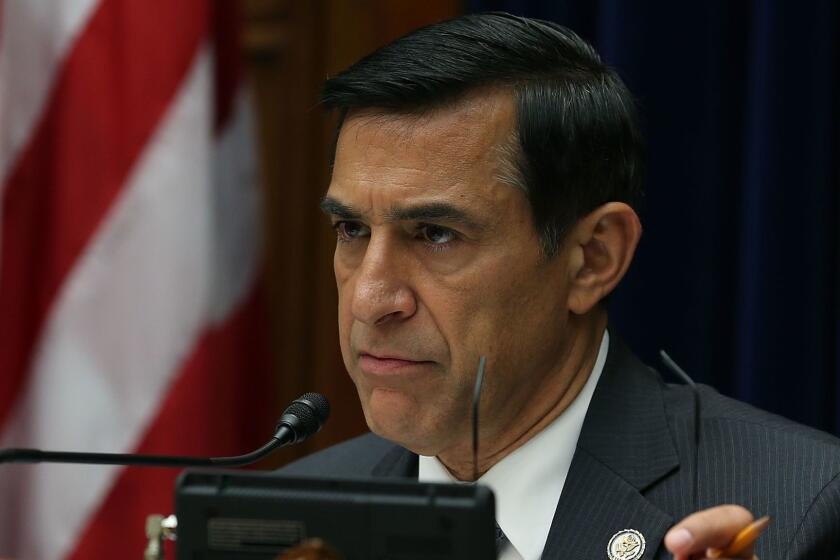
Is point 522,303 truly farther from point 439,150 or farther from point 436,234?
point 439,150

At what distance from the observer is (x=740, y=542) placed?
144cm

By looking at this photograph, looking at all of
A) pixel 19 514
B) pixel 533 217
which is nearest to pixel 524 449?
pixel 533 217

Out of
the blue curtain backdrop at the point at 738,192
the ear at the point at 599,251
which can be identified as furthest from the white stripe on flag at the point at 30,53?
the ear at the point at 599,251

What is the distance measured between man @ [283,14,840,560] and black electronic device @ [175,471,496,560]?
74 cm

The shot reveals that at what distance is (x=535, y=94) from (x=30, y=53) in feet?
5.00

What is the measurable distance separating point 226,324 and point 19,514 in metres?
0.68

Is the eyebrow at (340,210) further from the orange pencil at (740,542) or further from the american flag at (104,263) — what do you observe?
the american flag at (104,263)

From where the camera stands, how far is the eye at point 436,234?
2064 mm

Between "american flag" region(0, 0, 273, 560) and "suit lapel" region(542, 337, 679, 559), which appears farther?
"american flag" region(0, 0, 273, 560)

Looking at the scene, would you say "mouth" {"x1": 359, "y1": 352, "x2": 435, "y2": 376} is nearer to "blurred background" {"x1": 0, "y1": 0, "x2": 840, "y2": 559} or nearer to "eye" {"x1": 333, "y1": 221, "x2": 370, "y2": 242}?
"eye" {"x1": 333, "y1": 221, "x2": 370, "y2": 242}

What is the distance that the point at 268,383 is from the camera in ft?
11.0

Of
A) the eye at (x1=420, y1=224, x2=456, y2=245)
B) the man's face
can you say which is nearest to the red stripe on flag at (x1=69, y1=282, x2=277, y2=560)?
the man's face

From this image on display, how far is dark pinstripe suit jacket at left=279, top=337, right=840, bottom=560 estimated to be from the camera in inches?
76.3

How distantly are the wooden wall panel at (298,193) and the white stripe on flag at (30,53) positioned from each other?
2.03 ft
